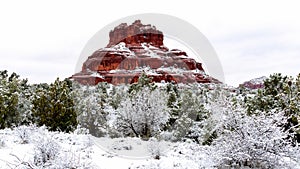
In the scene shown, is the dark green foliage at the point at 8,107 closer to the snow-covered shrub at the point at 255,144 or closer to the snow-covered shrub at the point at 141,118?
the snow-covered shrub at the point at 141,118

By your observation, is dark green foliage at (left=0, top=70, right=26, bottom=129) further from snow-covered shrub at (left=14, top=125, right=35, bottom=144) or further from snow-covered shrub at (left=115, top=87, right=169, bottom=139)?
snow-covered shrub at (left=14, top=125, right=35, bottom=144)

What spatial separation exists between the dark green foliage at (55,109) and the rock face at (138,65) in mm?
14029

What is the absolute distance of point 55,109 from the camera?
21.4 meters

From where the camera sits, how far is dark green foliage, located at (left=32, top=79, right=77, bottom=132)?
21.2m

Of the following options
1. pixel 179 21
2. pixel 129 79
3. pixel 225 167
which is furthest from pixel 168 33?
pixel 129 79

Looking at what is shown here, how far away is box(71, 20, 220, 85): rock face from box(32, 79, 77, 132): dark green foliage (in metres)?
14.0

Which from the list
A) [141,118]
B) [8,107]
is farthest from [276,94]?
[8,107]

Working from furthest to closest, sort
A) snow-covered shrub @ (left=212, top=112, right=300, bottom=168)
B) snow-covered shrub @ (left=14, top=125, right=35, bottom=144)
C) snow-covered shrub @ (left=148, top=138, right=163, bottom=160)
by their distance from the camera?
snow-covered shrub @ (left=14, top=125, right=35, bottom=144), snow-covered shrub @ (left=148, top=138, right=163, bottom=160), snow-covered shrub @ (left=212, top=112, right=300, bottom=168)

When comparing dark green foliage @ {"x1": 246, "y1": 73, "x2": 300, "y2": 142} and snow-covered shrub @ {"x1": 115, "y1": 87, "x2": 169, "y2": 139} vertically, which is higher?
dark green foliage @ {"x1": 246, "y1": 73, "x2": 300, "y2": 142}

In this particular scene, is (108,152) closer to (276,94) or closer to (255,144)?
(255,144)

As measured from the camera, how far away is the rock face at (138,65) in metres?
45.0

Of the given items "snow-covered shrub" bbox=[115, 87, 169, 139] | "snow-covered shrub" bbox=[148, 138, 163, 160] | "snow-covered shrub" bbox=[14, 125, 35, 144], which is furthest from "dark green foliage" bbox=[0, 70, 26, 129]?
"snow-covered shrub" bbox=[148, 138, 163, 160]

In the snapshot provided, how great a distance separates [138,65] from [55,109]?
5022 cm

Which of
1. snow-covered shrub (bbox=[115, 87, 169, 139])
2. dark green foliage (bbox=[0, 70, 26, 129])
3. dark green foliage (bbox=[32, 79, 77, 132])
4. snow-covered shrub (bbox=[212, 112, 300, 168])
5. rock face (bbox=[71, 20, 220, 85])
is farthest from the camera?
rock face (bbox=[71, 20, 220, 85])
